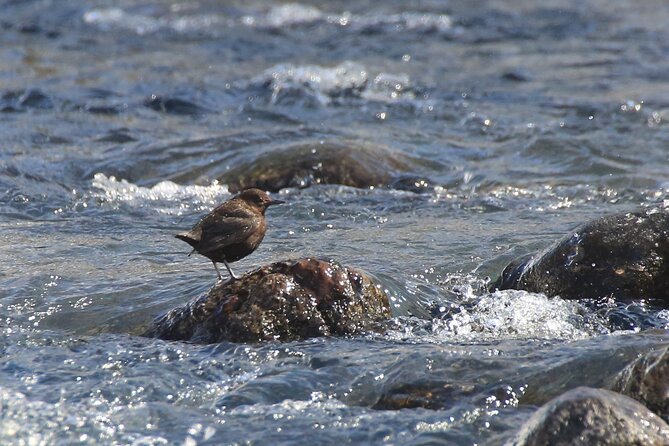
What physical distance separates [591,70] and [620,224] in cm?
763

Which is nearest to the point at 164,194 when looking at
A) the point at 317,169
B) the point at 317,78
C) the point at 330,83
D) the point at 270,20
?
the point at 317,169

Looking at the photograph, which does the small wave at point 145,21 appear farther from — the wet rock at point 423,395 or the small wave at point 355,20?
the wet rock at point 423,395

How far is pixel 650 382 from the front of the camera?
13.4 ft

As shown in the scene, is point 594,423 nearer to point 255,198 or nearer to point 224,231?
point 224,231

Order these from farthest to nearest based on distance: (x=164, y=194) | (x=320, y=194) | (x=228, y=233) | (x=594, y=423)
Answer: (x=164, y=194), (x=320, y=194), (x=228, y=233), (x=594, y=423)

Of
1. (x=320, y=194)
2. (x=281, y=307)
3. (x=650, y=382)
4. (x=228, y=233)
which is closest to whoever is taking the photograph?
(x=650, y=382)

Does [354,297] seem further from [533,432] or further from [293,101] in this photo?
[293,101]

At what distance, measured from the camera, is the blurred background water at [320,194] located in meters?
4.58

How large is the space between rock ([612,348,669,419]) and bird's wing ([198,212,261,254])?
2.05m

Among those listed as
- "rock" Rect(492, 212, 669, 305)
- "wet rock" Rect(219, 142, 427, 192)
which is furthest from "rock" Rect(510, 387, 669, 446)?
"wet rock" Rect(219, 142, 427, 192)

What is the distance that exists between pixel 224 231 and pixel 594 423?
239cm

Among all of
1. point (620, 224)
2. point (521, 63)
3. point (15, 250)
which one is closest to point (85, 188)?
point (15, 250)

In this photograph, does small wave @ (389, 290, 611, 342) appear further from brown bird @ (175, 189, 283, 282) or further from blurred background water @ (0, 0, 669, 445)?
brown bird @ (175, 189, 283, 282)

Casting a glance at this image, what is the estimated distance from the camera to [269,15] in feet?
54.5
